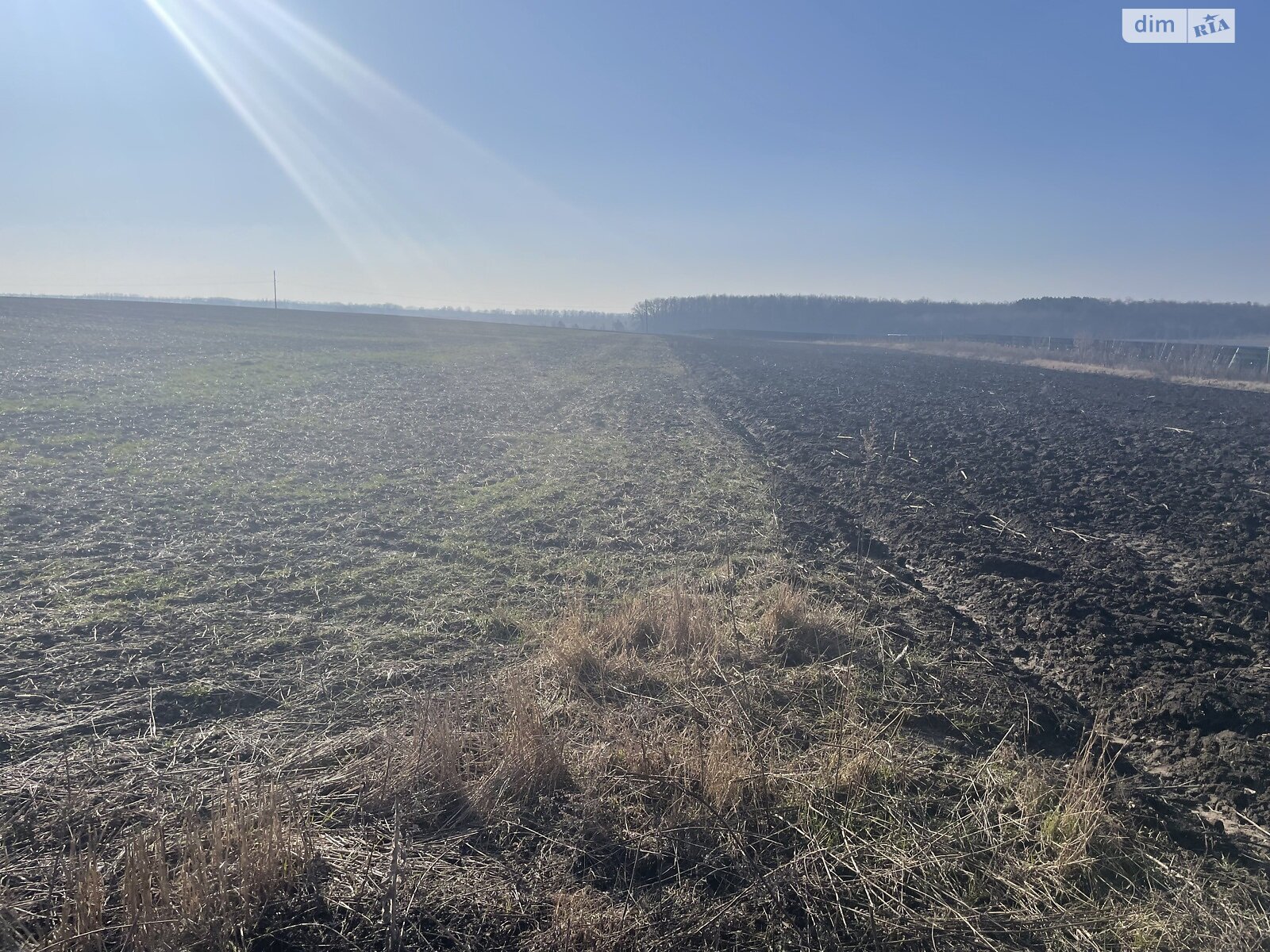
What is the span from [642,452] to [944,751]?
1005 cm

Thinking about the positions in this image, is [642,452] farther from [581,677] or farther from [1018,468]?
[581,677]

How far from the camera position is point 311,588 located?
6.79 m

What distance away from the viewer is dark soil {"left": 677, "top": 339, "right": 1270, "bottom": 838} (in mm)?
Answer: 4512

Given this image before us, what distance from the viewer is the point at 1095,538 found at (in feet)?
26.0

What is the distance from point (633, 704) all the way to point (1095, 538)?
5.90 m

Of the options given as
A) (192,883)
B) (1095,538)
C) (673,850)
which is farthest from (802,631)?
(1095,538)

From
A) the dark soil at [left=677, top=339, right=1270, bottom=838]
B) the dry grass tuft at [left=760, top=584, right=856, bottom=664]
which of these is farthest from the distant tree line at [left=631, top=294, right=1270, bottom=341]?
the dry grass tuft at [left=760, top=584, right=856, bottom=664]

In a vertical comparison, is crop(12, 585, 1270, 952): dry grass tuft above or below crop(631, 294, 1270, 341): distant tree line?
below

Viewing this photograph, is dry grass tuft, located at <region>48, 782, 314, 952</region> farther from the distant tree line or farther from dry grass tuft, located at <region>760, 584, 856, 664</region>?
the distant tree line

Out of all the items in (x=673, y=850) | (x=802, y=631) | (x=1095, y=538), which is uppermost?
(x=1095, y=538)

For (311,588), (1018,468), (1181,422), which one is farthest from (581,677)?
(1181,422)

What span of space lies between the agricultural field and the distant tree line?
1756 inches

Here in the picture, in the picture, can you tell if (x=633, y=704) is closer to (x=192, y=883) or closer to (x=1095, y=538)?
(x=192, y=883)

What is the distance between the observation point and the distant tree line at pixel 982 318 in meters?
57.4
